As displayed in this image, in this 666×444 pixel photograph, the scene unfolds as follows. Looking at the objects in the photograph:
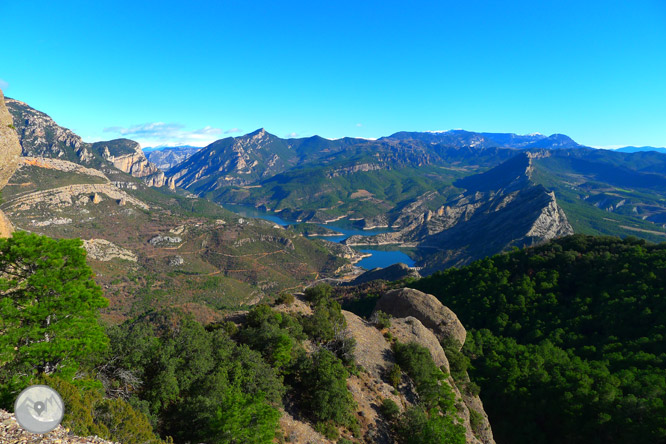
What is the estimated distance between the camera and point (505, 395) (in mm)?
39938

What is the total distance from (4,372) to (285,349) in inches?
631

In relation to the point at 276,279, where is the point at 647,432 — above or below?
above

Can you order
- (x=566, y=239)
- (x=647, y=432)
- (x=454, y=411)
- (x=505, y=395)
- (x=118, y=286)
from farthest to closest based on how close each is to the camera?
(x=118, y=286), (x=566, y=239), (x=505, y=395), (x=454, y=411), (x=647, y=432)

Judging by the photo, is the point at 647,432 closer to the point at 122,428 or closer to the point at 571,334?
the point at 571,334

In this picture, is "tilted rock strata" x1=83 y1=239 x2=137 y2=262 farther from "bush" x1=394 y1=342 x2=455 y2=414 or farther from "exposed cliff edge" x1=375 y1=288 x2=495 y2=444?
"bush" x1=394 y1=342 x2=455 y2=414

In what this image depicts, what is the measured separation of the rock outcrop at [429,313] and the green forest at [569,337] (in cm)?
519

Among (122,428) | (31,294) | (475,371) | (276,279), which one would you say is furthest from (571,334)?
(276,279)

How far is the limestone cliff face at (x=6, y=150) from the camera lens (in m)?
25.2

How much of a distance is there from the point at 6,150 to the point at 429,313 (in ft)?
168

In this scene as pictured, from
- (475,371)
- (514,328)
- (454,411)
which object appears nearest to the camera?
(454,411)

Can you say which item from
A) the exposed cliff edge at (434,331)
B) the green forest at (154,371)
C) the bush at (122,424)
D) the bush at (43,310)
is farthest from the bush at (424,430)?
the bush at (43,310)

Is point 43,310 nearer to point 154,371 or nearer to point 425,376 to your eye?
point 154,371

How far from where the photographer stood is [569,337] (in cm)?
5053

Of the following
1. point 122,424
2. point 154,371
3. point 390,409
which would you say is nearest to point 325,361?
point 390,409
